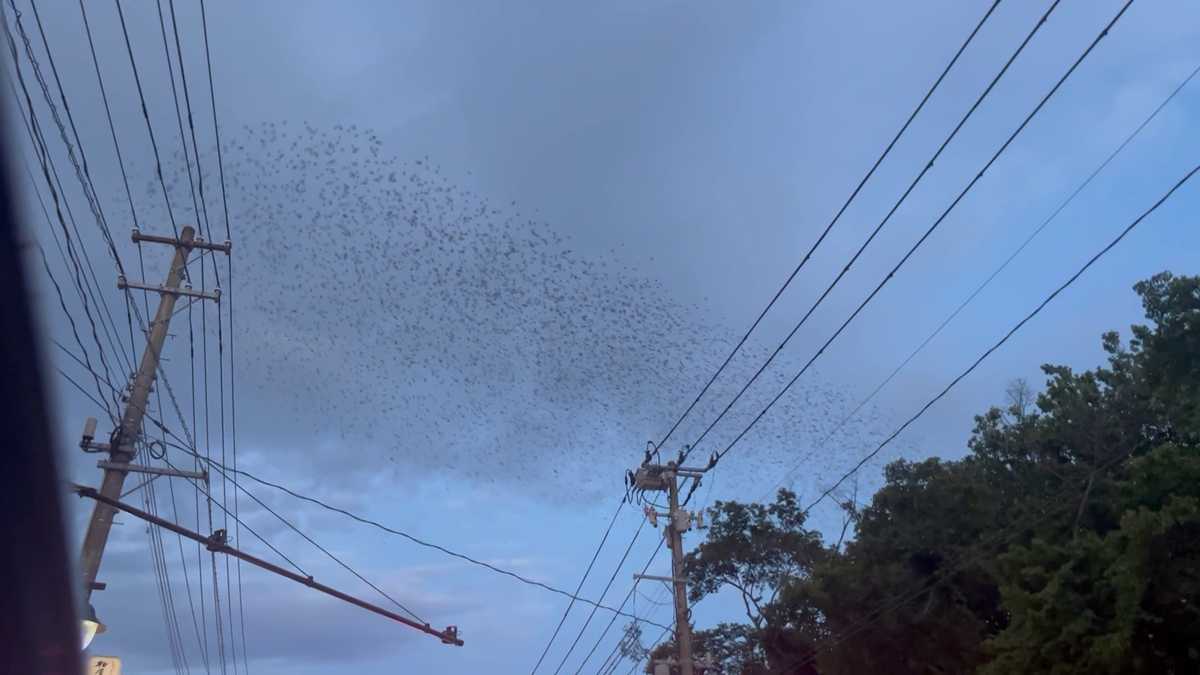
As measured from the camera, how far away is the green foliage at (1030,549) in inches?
707

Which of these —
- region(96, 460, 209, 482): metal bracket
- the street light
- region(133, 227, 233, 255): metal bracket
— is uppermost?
region(133, 227, 233, 255): metal bracket

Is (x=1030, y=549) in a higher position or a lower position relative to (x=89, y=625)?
higher

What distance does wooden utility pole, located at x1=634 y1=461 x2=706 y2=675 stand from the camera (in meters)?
19.0

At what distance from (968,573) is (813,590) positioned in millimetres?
3864

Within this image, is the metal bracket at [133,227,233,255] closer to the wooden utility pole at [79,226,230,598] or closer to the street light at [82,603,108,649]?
the wooden utility pole at [79,226,230,598]

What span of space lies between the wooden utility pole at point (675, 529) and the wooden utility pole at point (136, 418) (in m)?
8.95

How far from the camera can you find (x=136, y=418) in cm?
1393

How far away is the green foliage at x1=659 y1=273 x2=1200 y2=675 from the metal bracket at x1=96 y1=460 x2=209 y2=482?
47.9 ft

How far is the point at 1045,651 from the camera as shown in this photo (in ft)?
61.1

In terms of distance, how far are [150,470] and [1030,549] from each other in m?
18.8

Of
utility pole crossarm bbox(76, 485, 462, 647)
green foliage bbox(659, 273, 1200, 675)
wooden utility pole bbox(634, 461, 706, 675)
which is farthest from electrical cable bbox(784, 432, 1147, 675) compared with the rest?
utility pole crossarm bbox(76, 485, 462, 647)

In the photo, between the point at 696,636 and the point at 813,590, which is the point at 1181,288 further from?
the point at 696,636

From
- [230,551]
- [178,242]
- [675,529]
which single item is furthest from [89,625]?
[675,529]

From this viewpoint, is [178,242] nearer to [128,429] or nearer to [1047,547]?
[128,429]
